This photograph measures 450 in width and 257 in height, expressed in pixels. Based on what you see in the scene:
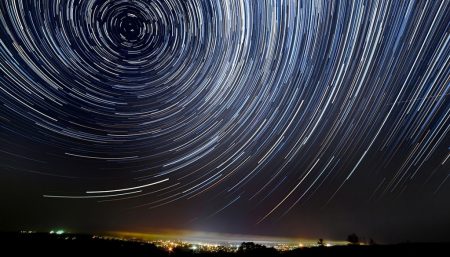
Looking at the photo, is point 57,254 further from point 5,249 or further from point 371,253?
point 371,253

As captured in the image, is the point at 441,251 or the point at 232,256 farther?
the point at 232,256

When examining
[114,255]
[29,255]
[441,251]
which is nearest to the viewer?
[29,255]

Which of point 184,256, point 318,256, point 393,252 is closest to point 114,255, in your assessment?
point 184,256

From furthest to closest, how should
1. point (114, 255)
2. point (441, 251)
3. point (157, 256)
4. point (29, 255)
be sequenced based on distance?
point (157, 256)
point (114, 255)
point (441, 251)
point (29, 255)

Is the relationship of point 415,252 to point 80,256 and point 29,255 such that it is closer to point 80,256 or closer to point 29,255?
point 80,256

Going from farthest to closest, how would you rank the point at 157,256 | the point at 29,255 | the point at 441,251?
the point at 157,256 → the point at 441,251 → the point at 29,255

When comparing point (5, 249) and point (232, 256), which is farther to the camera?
point (232, 256)

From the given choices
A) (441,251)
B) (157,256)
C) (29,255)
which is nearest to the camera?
(29,255)

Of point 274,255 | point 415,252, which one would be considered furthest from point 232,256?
point 415,252

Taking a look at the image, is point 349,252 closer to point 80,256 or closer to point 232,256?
point 232,256
